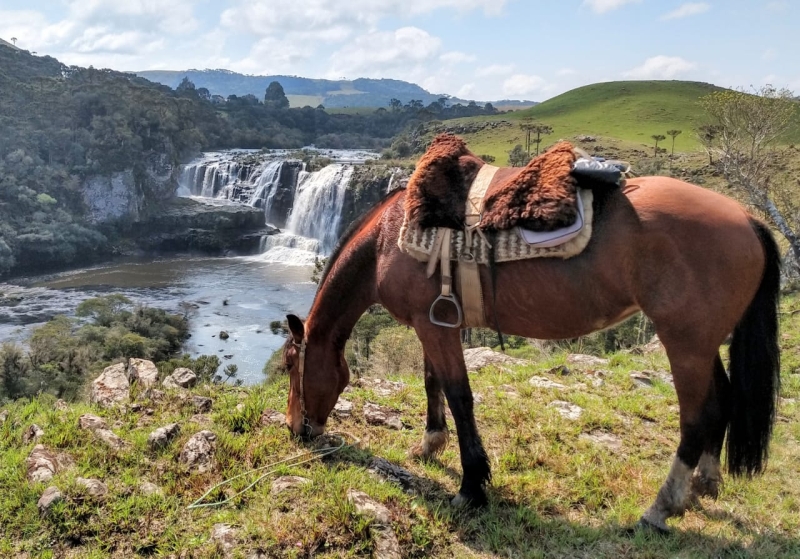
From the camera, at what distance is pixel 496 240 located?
10.5ft

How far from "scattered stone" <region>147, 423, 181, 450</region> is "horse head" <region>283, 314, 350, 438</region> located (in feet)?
2.64

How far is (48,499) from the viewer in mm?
3000

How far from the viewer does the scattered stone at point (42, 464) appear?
10.8ft

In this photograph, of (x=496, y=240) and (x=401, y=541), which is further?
(x=496, y=240)

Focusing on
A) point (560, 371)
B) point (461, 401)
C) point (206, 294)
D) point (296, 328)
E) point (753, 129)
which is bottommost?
point (206, 294)

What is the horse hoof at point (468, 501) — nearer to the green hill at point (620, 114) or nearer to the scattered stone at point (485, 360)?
the scattered stone at point (485, 360)

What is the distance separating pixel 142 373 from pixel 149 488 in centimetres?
252

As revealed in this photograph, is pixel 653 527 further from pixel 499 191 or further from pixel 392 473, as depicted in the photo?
pixel 499 191

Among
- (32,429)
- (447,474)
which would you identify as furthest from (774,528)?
(32,429)

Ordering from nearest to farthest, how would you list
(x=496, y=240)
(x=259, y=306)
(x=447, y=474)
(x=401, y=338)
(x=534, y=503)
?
(x=496, y=240) < (x=534, y=503) < (x=447, y=474) < (x=401, y=338) < (x=259, y=306)

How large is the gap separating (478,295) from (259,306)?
3291 cm

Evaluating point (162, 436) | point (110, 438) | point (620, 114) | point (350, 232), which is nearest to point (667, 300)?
point (350, 232)

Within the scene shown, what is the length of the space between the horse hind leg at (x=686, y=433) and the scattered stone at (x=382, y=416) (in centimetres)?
208

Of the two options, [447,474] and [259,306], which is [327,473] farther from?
[259,306]
